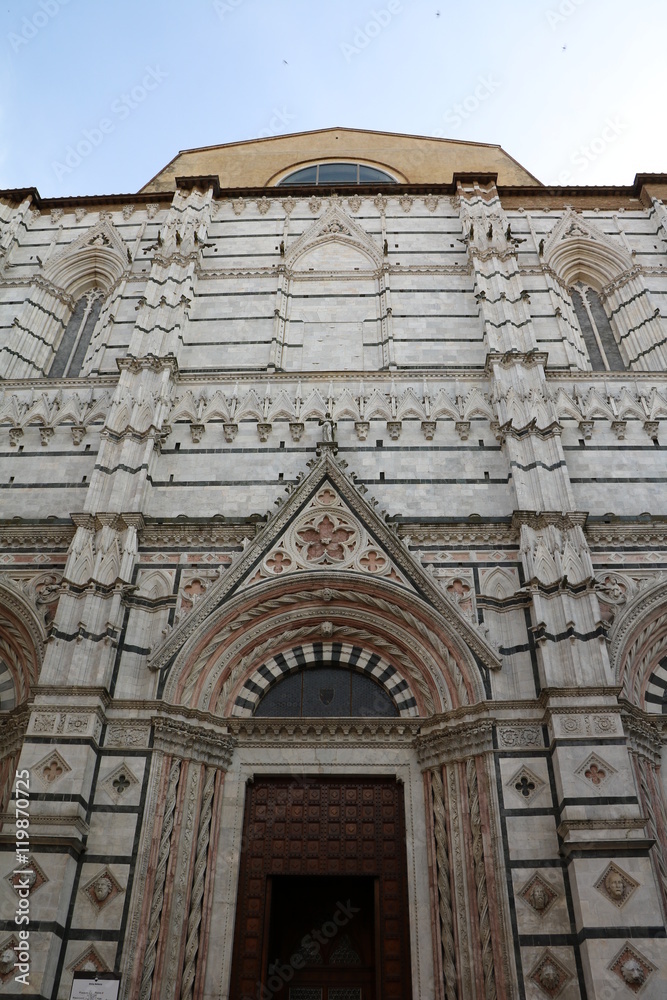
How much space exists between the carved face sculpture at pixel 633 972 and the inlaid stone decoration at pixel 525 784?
1.81m

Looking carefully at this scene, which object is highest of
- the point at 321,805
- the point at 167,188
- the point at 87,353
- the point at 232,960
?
the point at 167,188

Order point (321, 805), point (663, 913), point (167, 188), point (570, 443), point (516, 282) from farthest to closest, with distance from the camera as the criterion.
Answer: point (167, 188) < point (516, 282) < point (570, 443) < point (321, 805) < point (663, 913)

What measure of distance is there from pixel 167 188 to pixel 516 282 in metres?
10.4

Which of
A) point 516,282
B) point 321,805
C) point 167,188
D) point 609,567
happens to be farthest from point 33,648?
point 167,188

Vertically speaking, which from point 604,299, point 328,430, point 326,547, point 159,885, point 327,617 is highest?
point 604,299

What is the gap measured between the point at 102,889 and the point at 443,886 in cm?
371

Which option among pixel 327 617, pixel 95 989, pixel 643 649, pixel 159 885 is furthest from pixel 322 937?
pixel 643 649

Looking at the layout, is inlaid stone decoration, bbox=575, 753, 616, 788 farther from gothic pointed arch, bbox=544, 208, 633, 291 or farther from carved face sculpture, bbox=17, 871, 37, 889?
gothic pointed arch, bbox=544, 208, 633, 291

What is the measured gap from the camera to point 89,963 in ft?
26.8

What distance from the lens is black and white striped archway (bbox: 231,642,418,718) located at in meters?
10.4

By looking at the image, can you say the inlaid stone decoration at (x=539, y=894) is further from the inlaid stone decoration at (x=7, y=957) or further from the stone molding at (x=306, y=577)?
the inlaid stone decoration at (x=7, y=957)

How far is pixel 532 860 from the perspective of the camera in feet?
28.3

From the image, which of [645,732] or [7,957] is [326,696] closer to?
[645,732]

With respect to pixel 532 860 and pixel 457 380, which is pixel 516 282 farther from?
pixel 532 860
